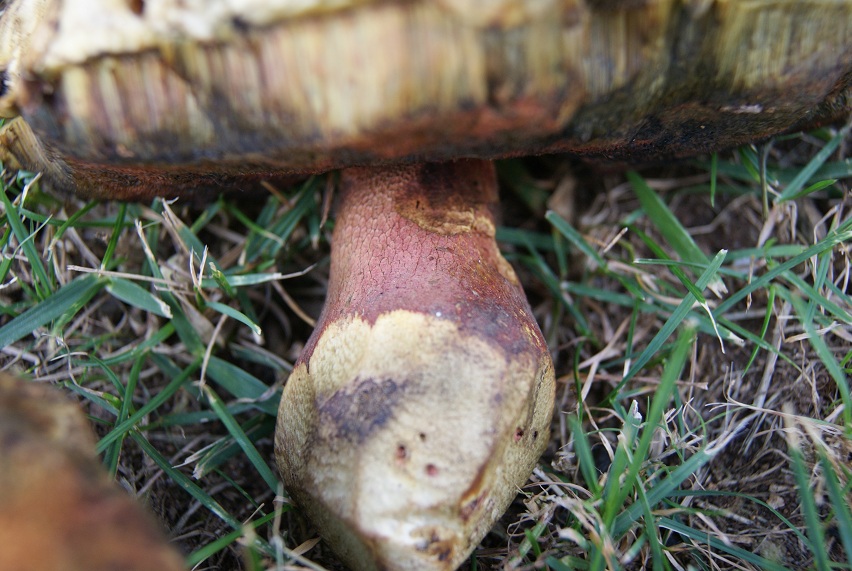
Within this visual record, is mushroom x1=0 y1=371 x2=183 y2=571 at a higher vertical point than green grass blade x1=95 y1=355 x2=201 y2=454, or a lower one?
higher

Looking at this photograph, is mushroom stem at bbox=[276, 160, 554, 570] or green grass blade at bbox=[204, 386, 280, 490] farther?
green grass blade at bbox=[204, 386, 280, 490]

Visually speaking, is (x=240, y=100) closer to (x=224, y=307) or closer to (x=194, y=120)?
(x=194, y=120)

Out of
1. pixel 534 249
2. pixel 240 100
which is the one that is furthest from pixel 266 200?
pixel 240 100

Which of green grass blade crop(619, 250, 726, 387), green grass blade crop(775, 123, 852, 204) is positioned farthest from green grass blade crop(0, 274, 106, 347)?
green grass blade crop(775, 123, 852, 204)

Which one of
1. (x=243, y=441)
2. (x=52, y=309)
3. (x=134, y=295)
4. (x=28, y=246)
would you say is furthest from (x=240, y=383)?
(x=28, y=246)

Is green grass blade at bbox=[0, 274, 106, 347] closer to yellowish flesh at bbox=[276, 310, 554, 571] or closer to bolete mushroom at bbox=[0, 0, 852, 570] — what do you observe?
bolete mushroom at bbox=[0, 0, 852, 570]

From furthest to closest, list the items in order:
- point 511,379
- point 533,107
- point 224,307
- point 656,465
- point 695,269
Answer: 1. point 695,269
2. point 224,307
3. point 656,465
4. point 511,379
5. point 533,107

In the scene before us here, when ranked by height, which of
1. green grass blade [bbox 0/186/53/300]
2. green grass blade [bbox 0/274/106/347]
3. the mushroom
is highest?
the mushroom

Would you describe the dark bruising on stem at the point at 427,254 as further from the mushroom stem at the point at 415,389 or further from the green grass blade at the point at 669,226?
the green grass blade at the point at 669,226
